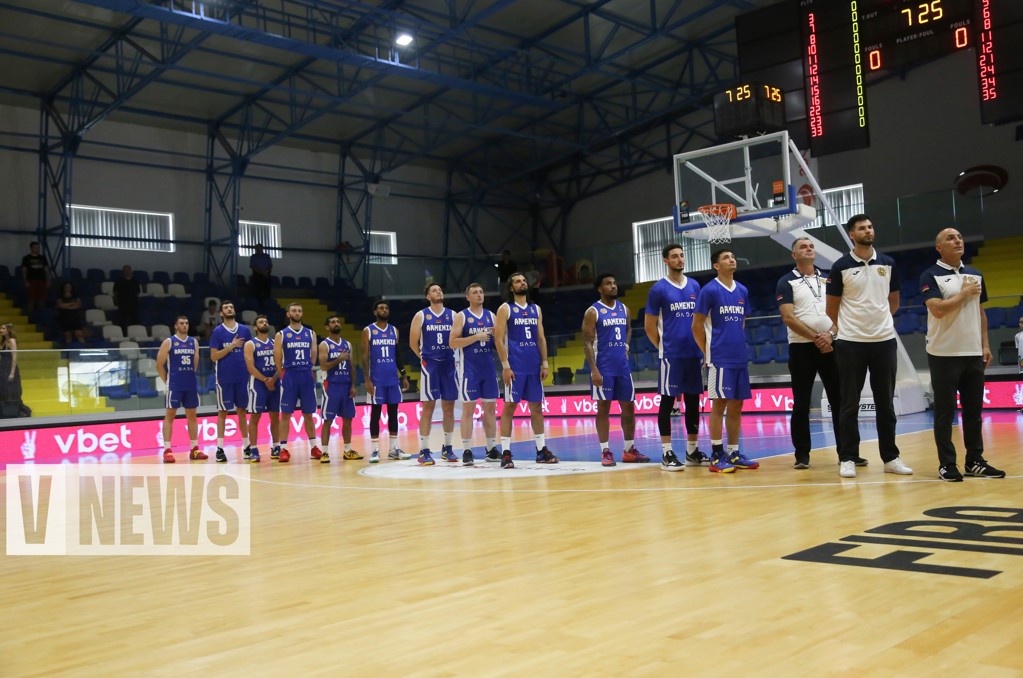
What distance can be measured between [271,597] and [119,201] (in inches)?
804

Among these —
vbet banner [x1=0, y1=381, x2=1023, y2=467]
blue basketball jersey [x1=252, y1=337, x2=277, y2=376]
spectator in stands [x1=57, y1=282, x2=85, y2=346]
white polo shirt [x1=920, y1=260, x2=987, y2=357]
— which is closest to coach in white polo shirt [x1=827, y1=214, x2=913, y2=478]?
white polo shirt [x1=920, y1=260, x2=987, y2=357]

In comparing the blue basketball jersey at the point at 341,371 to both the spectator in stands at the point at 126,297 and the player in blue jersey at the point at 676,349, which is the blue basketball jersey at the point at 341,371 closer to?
the player in blue jersey at the point at 676,349

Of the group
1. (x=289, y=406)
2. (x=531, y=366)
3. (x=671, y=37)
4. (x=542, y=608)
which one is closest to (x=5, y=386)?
(x=289, y=406)

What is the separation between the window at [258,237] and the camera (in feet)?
79.6

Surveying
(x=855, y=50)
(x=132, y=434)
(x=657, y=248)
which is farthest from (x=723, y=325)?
(x=657, y=248)

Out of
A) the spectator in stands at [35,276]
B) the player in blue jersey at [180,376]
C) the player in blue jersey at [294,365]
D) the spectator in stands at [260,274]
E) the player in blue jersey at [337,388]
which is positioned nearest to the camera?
the player in blue jersey at [337,388]

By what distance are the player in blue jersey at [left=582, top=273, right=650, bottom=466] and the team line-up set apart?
0.01 meters

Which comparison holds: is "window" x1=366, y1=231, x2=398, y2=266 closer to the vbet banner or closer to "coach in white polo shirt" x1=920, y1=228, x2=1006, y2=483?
the vbet banner

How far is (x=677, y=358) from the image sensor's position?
807cm

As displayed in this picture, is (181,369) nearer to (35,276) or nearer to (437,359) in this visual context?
(437,359)

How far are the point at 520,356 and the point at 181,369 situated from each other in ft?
17.7

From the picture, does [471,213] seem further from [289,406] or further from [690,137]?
[289,406]

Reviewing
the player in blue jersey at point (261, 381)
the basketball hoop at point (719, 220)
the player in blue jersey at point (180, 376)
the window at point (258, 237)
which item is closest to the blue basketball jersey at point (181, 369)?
the player in blue jersey at point (180, 376)

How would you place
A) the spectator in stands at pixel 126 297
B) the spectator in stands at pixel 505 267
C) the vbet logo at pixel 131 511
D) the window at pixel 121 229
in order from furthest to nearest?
the spectator in stands at pixel 505 267, the window at pixel 121 229, the spectator in stands at pixel 126 297, the vbet logo at pixel 131 511
